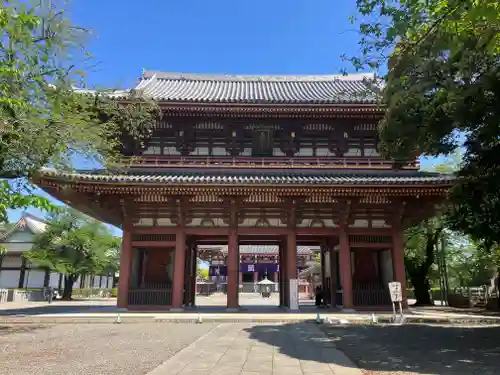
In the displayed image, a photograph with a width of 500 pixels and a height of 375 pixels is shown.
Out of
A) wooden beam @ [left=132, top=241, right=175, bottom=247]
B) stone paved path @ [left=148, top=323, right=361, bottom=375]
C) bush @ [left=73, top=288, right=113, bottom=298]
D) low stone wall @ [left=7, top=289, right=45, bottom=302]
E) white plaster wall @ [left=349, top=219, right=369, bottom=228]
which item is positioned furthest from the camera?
bush @ [left=73, top=288, right=113, bottom=298]

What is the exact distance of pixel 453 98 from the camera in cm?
910

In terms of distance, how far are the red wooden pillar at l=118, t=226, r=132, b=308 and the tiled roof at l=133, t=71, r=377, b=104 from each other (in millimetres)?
8567

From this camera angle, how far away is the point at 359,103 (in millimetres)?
17203

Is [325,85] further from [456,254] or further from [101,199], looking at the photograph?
[456,254]

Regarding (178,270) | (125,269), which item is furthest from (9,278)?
(178,270)

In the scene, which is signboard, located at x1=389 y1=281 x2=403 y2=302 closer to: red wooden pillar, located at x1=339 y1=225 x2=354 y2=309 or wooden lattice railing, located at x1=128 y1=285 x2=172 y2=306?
red wooden pillar, located at x1=339 y1=225 x2=354 y2=309

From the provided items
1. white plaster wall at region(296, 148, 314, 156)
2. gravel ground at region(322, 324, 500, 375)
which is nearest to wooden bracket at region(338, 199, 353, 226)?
white plaster wall at region(296, 148, 314, 156)

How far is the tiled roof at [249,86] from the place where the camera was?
21812mm

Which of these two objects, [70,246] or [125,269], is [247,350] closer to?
Answer: [125,269]

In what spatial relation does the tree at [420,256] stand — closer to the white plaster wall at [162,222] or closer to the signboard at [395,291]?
the signboard at [395,291]

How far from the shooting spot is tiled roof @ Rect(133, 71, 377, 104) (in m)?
21.8

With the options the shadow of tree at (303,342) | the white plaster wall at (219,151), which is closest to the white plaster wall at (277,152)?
the white plaster wall at (219,151)

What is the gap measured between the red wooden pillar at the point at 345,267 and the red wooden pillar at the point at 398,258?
77.7 inches

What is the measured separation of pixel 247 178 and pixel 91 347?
28.9 feet
